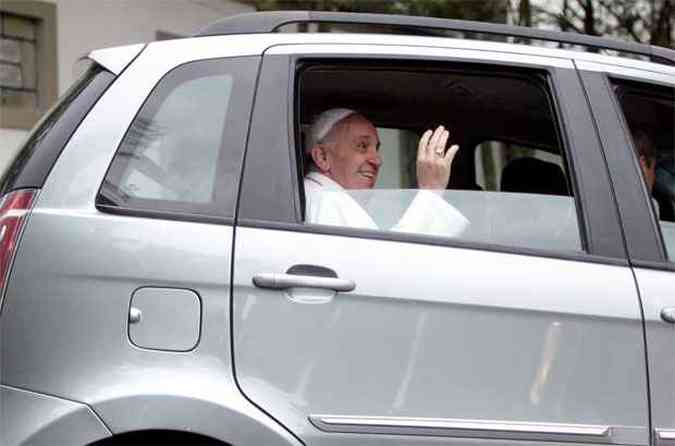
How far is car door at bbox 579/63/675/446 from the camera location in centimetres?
235

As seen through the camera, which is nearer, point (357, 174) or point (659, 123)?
point (357, 174)

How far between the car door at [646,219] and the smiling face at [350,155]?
79 cm

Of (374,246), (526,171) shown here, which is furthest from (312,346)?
(526,171)

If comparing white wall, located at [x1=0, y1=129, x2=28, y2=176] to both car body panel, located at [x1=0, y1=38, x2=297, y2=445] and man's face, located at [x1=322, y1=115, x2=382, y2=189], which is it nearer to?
man's face, located at [x1=322, y1=115, x2=382, y2=189]

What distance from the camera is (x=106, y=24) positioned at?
927cm

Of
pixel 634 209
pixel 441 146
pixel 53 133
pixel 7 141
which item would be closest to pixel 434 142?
pixel 441 146

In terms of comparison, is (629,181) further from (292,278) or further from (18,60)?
(18,60)

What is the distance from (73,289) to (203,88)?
63cm

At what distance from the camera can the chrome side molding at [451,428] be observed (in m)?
2.22

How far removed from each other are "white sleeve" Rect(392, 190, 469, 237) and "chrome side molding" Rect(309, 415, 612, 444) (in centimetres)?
50

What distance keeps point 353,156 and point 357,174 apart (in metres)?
0.06

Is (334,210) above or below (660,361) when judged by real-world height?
above

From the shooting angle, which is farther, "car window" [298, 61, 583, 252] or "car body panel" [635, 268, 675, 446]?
"car window" [298, 61, 583, 252]

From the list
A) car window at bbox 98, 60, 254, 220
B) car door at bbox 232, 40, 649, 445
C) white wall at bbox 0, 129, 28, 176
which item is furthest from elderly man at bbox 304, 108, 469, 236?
white wall at bbox 0, 129, 28, 176
